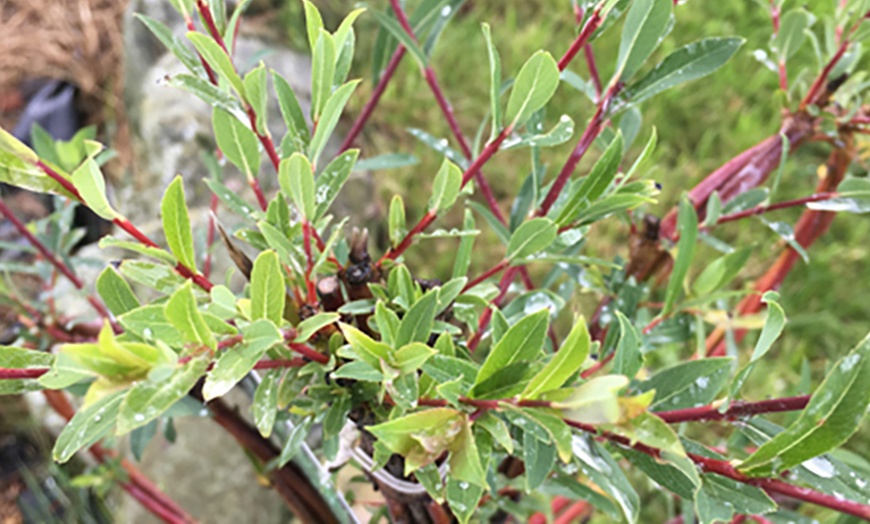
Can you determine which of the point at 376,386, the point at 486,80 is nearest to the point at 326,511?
the point at 376,386

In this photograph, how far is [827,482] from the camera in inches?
12.3

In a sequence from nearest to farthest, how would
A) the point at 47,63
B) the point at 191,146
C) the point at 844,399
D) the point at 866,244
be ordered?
the point at 844,399
the point at 191,146
the point at 866,244
the point at 47,63

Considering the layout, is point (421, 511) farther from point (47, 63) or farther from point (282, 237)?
point (47, 63)

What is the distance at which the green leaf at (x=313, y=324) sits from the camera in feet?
1.03

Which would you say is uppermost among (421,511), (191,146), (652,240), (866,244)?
(652,240)

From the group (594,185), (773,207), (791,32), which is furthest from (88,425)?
(791,32)

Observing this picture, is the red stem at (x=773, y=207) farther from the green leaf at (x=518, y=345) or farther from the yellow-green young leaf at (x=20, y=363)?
the yellow-green young leaf at (x=20, y=363)

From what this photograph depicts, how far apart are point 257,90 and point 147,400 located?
17cm

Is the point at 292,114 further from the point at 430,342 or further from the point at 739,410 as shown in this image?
the point at 739,410

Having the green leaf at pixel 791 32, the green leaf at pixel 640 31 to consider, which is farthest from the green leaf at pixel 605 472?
the green leaf at pixel 791 32

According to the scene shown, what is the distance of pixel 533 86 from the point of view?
13.6 inches

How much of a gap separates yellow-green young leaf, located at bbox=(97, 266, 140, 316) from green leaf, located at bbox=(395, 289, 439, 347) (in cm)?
13

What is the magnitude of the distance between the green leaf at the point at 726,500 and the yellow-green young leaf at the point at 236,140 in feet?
0.92

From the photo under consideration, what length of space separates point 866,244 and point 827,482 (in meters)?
1.71
